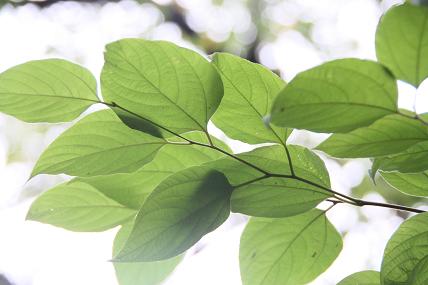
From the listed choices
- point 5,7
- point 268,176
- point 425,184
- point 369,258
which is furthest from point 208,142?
point 5,7

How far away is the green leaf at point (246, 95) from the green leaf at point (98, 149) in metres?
0.06

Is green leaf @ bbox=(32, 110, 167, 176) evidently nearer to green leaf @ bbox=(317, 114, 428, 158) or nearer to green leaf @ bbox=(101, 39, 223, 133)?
green leaf @ bbox=(101, 39, 223, 133)

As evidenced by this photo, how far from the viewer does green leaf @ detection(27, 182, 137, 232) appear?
52cm

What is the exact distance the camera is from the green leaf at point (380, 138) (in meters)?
0.39

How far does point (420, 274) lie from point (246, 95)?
185mm

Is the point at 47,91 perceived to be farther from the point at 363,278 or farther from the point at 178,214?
the point at 363,278

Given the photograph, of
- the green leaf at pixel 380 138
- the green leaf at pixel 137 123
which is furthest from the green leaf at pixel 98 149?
the green leaf at pixel 380 138

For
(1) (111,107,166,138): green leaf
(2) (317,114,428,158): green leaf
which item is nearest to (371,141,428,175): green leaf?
(2) (317,114,428,158): green leaf

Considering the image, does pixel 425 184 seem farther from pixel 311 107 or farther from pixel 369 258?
pixel 369 258

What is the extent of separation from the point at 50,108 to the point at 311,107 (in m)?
0.22

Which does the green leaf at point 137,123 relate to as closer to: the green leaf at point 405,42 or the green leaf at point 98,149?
the green leaf at point 98,149

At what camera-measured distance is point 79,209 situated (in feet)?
1.74

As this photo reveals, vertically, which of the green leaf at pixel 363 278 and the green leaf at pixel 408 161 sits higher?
the green leaf at pixel 408 161

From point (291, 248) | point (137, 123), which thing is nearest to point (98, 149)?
point (137, 123)
